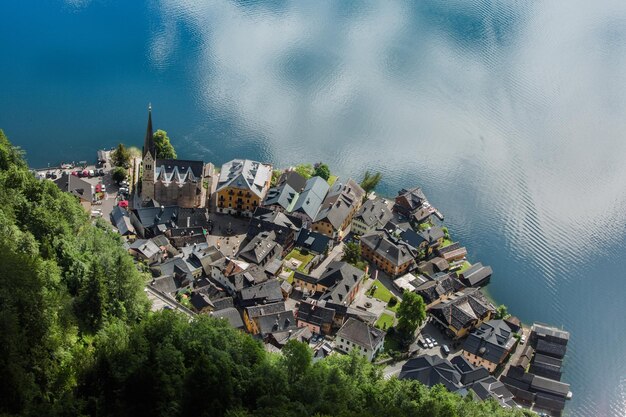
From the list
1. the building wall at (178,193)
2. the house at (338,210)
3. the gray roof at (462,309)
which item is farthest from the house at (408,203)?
the building wall at (178,193)

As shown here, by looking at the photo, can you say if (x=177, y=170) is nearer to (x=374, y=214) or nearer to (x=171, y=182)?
(x=171, y=182)

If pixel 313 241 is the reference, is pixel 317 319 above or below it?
below

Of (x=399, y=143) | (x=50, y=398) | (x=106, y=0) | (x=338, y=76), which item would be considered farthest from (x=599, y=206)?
(x=106, y=0)

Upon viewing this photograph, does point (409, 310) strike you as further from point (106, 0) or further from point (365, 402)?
point (106, 0)

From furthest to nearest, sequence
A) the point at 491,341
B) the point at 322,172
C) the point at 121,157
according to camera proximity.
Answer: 1. the point at 322,172
2. the point at 121,157
3. the point at 491,341

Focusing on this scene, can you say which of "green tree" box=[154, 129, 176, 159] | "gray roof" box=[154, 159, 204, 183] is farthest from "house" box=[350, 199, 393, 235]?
"green tree" box=[154, 129, 176, 159]

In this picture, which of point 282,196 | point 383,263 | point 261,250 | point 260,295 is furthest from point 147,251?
point 383,263

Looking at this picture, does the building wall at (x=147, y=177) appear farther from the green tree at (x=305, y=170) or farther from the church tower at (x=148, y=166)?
the green tree at (x=305, y=170)
